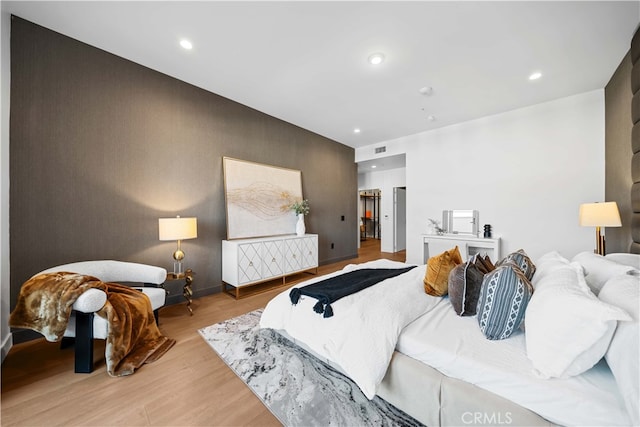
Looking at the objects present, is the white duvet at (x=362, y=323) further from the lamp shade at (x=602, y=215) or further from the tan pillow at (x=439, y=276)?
the lamp shade at (x=602, y=215)

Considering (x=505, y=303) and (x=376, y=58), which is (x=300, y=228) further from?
(x=505, y=303)

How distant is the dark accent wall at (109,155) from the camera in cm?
216

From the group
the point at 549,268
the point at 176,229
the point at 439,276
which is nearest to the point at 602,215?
the point at 549,268

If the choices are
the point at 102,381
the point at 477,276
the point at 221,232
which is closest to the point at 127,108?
the point at 221,232

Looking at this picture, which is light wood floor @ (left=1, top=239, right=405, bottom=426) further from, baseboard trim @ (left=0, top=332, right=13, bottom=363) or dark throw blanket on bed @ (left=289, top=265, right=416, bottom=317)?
dark throw blanket on bed @ (left=289, top=265, right=416, bottom=317)

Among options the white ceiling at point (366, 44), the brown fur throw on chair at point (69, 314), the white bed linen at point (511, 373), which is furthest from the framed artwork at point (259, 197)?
the white bed linen at point (511, 373)

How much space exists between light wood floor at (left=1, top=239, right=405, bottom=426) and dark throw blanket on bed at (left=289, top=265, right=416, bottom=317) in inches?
27.4

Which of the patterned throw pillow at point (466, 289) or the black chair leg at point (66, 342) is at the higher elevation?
the patterned throw pillow at point (466, 289)

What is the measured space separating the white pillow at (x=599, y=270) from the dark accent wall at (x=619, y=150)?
1545 mm

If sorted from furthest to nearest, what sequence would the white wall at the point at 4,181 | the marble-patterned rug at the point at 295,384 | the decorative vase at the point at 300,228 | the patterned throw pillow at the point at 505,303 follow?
1. the decorative vase at the point at 300,228
2. the white wall at the point at 4,181
3. the marble-patterned rug at the point at 295,384
4. the patterned throw pillow at the point at 505,303

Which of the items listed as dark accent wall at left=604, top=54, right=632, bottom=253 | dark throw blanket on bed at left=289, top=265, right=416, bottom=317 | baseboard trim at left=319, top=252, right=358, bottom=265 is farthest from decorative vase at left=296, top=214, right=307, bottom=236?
dark accent wall at left=604, top=54, right=632, bottom=253

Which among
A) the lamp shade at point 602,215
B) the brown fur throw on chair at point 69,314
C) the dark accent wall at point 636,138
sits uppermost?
the dark accent wall at point 636,138

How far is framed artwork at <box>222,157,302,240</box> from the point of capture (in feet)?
11.9

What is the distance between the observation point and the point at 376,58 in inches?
101
